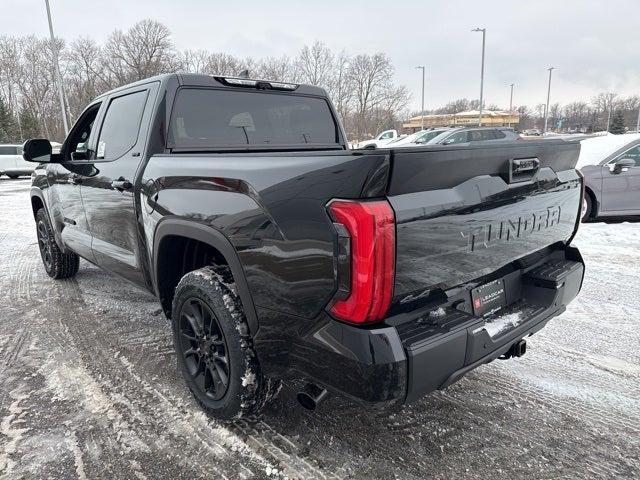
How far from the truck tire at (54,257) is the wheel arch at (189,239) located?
2798 mm

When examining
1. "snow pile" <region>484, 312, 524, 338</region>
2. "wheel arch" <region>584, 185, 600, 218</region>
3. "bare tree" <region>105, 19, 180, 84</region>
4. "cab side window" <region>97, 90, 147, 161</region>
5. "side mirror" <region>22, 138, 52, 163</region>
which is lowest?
"wheel arch" <region>584, 185, 600, 218</region>

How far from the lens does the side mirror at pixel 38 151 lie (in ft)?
14.2

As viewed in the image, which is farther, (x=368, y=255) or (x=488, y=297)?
(x=488, y=297)

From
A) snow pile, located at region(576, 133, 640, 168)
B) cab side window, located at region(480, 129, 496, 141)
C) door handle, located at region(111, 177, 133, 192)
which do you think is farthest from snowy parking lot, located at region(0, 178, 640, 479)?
cab side window, located at region(480, 129, 496, 141)

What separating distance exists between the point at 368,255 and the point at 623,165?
7558mm

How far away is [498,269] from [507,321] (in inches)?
10.9

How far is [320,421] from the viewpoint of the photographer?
2.61 m

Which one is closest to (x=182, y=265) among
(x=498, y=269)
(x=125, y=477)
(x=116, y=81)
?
(x=125, y=477)

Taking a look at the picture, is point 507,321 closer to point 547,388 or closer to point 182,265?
point 547,388

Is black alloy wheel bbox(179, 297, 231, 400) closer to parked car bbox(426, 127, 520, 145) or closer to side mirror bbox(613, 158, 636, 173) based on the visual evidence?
side mirror bbox(613, 158, 636, 173)

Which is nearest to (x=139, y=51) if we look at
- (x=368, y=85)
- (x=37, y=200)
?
(x=368, y=85)

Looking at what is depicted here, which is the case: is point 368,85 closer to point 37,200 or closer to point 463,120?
point 463,120

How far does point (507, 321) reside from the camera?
2.38 meters

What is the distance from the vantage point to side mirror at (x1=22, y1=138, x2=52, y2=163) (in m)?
4.32
